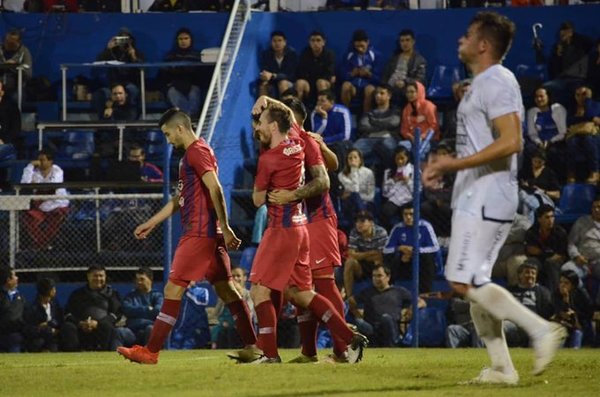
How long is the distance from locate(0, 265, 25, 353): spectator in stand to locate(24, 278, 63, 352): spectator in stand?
0.10m

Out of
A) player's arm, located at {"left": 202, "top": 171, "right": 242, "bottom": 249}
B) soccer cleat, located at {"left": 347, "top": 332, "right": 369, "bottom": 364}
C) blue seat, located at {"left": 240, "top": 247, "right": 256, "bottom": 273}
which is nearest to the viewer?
soccer cleat, located at {"left": 347, "top": 332, "right": 369, "bottom": 364}

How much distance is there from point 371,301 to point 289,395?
8.25m

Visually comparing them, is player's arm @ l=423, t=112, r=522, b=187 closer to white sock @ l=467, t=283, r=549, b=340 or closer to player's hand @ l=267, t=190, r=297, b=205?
white sock @ l=467, t=283, r=549, b=340

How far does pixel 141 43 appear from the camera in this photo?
23.3 metres

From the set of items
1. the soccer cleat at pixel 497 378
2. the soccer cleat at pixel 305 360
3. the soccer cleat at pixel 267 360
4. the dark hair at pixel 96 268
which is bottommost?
the dark hair at pixel 96 268

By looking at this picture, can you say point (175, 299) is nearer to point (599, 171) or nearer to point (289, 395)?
point (289, 395)

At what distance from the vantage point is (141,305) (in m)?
17.2

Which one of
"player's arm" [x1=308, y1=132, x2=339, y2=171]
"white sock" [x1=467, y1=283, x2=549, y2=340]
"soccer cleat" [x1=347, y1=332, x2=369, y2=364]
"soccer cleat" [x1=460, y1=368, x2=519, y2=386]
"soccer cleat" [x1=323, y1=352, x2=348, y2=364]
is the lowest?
"soccer cleat" [x1=323, y1=352, x2=348, y2=364]

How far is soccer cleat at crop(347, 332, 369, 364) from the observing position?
11.5 meters

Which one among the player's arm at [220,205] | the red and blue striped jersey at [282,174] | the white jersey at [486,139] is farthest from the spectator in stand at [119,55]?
the white jersey at [486,139]

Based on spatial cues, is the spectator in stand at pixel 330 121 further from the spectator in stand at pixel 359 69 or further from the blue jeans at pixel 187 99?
the blue jeans at pixel 187 99

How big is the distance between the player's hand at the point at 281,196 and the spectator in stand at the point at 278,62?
10249 millimetres

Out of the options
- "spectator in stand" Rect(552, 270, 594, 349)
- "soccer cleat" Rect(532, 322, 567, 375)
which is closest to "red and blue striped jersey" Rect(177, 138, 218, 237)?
"soccer cleat" Rect(532, 322, 567, 375)

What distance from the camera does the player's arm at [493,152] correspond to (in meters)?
8.67
